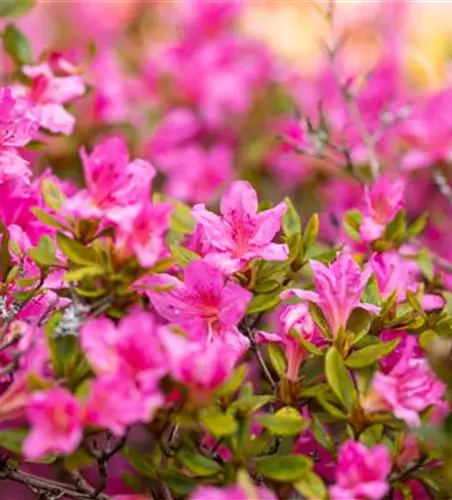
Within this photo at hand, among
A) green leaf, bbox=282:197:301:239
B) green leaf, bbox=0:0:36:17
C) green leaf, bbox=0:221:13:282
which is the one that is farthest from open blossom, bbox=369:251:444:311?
green leaf, bbox=0:0:36:17

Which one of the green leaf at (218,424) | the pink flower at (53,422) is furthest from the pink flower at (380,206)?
the pink flower at (53,422)

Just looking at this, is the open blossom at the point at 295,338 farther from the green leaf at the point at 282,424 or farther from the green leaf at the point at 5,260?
the green leaf at the point at 5,260

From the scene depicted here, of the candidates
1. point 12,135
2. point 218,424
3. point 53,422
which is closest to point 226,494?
point 218,424

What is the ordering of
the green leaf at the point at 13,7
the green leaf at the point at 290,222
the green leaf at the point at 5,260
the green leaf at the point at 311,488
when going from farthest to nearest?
the green leaf at the point at 13,7, the green leaf at the point at 290,222, the green leaf at the point at 5,260, the green leaf at the point at 311,488

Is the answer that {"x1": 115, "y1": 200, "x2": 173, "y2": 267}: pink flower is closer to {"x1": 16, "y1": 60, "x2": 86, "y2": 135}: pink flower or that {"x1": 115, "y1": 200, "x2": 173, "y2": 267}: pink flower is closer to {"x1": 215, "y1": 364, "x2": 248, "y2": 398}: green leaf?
{"x1": 215, "y1": 364, "x2": 248, "y2": 398}: green leaf

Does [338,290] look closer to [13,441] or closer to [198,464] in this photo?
[198,464]

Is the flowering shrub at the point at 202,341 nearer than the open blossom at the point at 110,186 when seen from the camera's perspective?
Yes

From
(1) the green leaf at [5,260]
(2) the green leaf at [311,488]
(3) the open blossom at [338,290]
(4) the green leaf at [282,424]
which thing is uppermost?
(3) the open blossom at [338,290]
